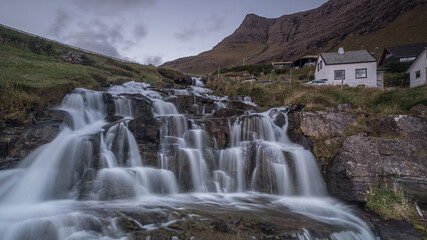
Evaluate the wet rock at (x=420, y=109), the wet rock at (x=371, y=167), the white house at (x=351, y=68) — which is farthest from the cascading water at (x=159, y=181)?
the white house at (x=351, y=68)

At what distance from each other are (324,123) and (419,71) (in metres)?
29.4

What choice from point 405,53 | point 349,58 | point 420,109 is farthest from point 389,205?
point 405,53

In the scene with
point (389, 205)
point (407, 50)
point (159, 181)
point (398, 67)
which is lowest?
point (389, 205)

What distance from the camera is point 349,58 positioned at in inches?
1537

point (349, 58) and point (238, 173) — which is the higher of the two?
point (349, 58)

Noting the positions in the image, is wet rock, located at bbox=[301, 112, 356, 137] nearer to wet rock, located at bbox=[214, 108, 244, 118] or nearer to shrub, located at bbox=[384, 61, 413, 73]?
wet rock, located at bbox=[214, 108, 244, 118]

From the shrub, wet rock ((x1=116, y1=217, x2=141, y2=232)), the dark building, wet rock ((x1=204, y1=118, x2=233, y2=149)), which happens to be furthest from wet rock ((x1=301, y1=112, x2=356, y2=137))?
the dark building

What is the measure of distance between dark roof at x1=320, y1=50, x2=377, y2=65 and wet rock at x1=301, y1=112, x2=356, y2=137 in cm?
2973

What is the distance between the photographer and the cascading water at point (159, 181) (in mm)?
7035

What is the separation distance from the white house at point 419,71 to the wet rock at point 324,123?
24.9 meters

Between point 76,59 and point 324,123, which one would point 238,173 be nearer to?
point 324,123

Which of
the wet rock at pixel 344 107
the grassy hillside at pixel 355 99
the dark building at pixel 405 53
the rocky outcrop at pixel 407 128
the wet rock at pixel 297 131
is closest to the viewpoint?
the rocky outcrop at pixel 407 128

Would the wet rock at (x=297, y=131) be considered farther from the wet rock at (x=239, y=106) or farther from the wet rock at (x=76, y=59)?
the wet rock at (x=76, y=59)

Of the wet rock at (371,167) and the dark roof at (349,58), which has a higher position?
the dark roof at (349,58)
